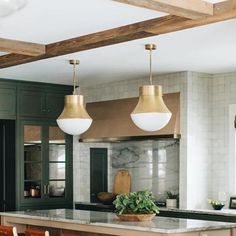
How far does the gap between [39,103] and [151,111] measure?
3077mm

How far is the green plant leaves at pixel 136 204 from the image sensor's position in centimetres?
595

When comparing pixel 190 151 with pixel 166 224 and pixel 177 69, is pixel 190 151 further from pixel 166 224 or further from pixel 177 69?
pixel 166 224

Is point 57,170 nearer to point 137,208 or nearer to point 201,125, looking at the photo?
point 201,125

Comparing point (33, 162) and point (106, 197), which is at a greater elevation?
point (33, 162)

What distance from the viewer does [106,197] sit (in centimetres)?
848

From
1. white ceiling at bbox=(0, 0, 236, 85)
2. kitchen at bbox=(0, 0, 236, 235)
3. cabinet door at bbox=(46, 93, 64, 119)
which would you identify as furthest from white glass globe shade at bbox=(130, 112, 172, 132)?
cabinet door at bbox=(46, 93, 64, 119)

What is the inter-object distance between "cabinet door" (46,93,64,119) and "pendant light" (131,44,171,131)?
290 cm

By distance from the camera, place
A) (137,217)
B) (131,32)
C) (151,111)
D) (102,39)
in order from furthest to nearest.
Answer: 1. (137,217)
2. (151,111)
3. (102,39)
4. (131,32)

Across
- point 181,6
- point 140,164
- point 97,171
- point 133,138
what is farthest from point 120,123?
point 181,6

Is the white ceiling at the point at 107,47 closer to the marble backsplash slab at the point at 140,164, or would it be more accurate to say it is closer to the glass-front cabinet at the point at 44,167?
the glass-front cabinet at the point at 44,167

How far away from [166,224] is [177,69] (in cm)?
234

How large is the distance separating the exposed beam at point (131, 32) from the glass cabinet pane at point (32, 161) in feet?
7.06

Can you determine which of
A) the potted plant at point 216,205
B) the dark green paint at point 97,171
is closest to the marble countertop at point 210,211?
the potted plant at point 216,205

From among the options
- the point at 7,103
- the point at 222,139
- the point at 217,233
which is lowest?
the point at 217,233
